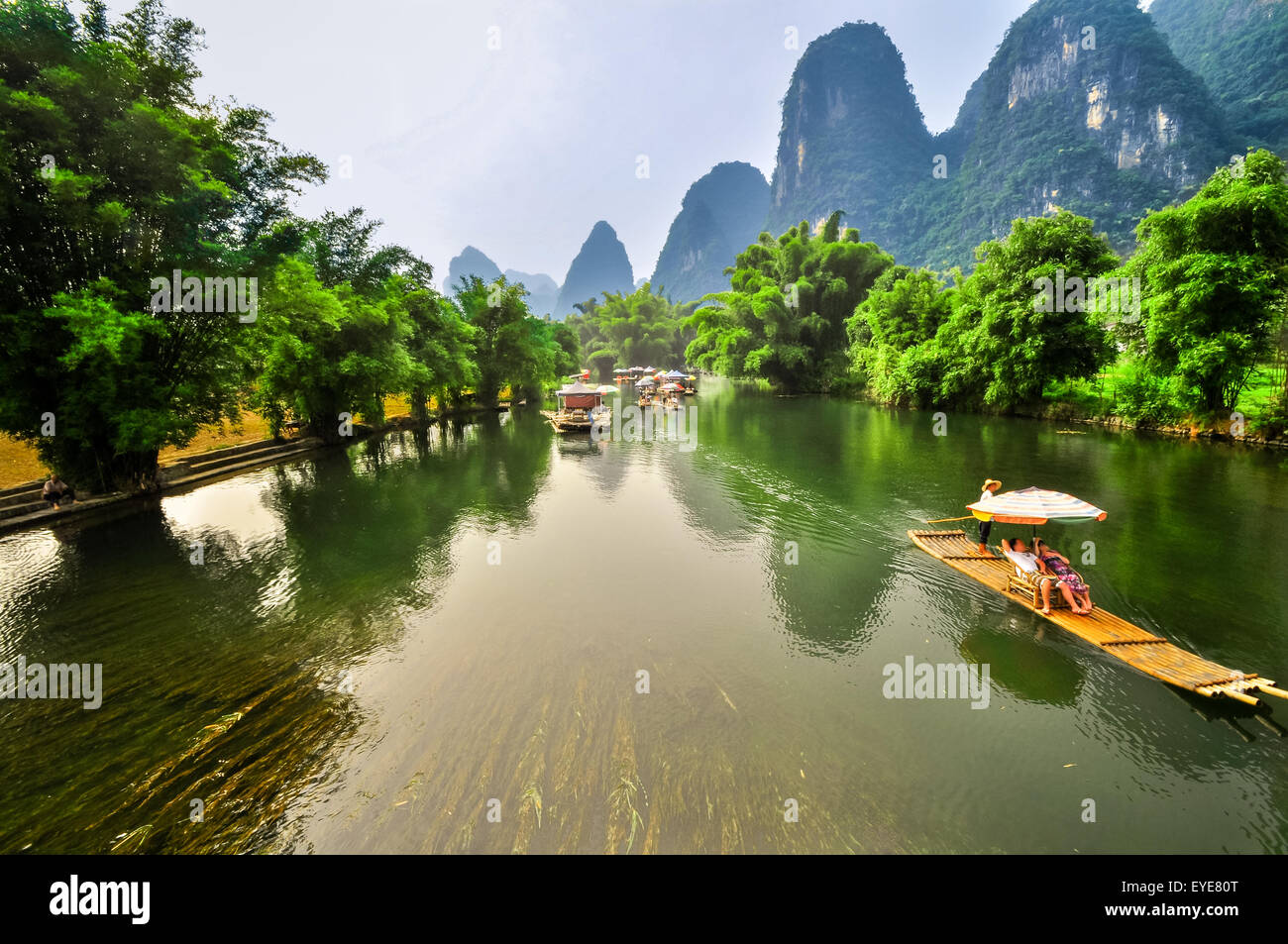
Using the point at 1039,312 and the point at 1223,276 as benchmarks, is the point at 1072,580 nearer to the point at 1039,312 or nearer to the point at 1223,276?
the point at 1223,276

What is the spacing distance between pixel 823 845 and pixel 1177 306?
25.1 meters

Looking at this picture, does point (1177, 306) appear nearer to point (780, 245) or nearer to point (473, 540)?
point (473, 540)

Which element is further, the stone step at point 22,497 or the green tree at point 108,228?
the stone step at point 22,497

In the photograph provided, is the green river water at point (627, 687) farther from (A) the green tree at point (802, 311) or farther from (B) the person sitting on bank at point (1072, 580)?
(A) the green tree at point (802, 311)

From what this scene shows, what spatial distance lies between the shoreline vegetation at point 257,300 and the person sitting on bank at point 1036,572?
1737 cm

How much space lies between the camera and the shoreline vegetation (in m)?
11.6

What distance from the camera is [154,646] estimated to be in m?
7.43

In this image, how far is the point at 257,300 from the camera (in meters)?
16.2

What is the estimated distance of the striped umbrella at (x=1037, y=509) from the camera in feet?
25.4

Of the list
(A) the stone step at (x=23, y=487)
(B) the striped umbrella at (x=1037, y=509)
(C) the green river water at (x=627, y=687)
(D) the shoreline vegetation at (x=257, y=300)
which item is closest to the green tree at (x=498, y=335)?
(D) the shoreline vegetation at (x=257, y=300)

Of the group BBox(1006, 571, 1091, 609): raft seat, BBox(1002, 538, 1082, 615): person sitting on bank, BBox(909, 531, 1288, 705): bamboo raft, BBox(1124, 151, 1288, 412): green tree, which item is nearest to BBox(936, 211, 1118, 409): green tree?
BBox(1124, 151, 1288, 412): green tree

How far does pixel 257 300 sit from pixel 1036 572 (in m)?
22.8

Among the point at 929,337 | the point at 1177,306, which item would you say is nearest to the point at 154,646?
the point at 1177,306

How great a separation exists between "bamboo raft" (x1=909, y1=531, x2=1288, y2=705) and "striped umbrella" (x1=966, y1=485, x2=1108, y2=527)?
4.06ft
